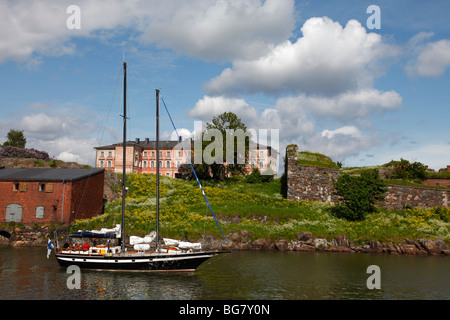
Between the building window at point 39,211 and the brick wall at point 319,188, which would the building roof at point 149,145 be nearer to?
the brick wall at point 319,188

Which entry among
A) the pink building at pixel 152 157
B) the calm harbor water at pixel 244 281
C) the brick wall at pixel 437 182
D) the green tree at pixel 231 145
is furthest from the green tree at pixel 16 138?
the brick wall at pixel 437 182

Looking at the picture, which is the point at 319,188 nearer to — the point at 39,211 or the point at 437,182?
the point at 437,182

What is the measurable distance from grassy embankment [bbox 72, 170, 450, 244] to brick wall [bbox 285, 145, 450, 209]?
2033mm

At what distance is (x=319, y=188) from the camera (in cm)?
5569

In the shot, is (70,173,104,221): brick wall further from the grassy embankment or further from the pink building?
the pink building

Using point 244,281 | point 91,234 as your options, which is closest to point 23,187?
point 91,234

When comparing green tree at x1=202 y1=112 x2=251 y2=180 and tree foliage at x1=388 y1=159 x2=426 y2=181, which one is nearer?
tree foliage at x1=388 y1=159 x2=426 y2=181

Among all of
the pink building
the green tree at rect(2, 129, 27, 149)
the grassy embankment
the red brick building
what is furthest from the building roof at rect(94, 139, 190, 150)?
the red brick building

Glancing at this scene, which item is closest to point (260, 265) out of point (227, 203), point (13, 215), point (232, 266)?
point (232, 266)

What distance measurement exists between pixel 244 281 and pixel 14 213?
116 feet

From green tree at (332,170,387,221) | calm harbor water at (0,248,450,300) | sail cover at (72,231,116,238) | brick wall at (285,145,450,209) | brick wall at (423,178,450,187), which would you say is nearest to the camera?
calm harbor water at (0,248,450,300)

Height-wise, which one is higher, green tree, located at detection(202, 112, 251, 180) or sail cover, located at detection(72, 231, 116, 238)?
green tree, located at detection(202, 112, 251, 180)

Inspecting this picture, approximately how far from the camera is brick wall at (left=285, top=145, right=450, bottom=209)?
174ft
